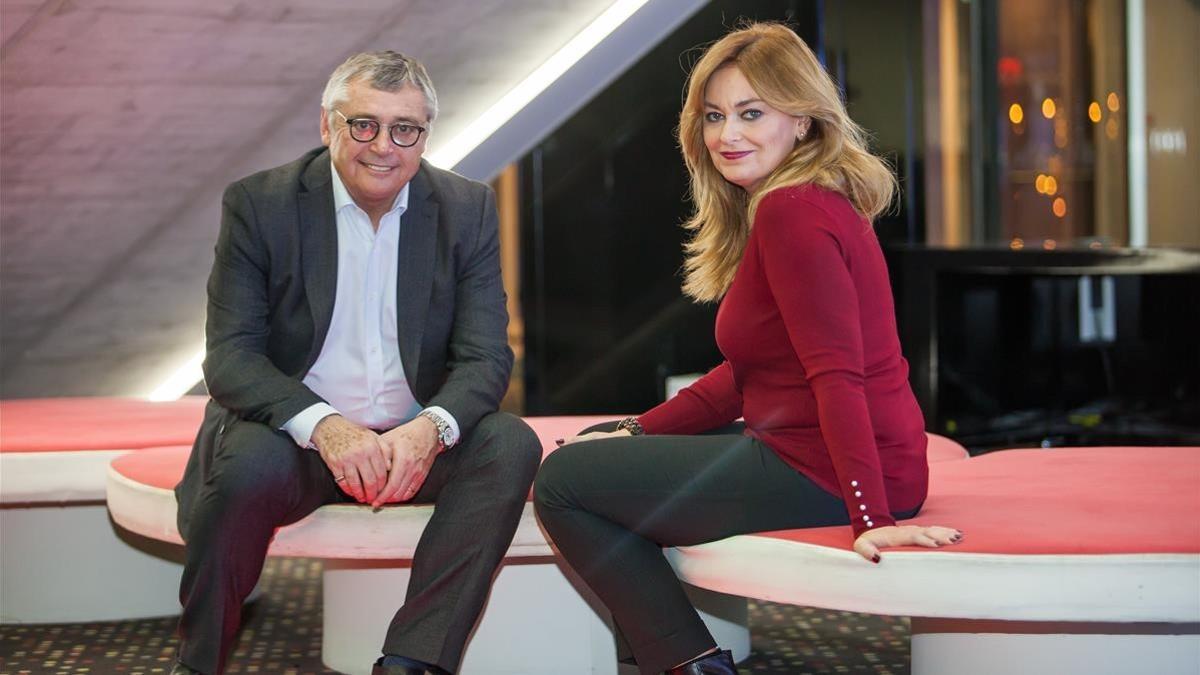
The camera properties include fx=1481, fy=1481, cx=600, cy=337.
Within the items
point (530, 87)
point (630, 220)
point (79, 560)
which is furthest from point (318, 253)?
point (630, 220)

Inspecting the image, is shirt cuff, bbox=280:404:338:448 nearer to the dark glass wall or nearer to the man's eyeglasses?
the man's eyeglasses

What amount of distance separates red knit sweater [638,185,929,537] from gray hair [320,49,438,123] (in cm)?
66

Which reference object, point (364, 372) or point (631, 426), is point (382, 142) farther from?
point (631, 426)

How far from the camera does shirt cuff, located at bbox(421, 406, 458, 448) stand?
2322 millimetres

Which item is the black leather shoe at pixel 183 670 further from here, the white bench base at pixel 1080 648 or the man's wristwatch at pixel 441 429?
the white bench base at pixel 1080 648

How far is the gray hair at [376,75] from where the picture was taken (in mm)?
2385

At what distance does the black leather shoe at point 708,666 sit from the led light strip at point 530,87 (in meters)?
2.63

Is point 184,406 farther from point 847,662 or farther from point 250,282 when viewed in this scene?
point 847,662

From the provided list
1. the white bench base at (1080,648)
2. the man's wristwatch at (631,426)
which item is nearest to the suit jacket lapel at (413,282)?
the man's wristwatch at (631,426)

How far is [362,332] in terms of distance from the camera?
8.04 feet

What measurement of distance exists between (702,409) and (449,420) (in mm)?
414

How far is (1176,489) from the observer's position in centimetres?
227

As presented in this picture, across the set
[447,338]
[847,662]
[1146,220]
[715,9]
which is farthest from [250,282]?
[1146,220]

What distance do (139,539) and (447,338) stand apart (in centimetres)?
108
